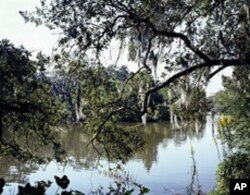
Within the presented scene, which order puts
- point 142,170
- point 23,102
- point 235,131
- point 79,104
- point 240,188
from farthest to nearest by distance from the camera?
point 142,170 < point 235,131 < point 79,104 < point 23,102 < point 240,188

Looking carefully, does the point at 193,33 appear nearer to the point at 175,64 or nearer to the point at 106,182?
the point at 175,64

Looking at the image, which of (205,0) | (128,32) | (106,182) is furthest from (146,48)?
(106,182)

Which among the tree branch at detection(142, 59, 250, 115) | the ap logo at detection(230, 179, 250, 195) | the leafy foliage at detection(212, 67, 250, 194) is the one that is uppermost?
the tree branch at detection(142, 59, 250, 115)

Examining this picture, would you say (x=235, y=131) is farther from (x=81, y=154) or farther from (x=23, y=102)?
(x=81, y=154)

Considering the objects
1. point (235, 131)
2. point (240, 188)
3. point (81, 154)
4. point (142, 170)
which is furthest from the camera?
point (81, 154)

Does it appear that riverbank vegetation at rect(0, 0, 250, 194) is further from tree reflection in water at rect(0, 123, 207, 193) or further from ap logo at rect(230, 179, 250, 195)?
ap logo at rect(230, 179, 250, 195)

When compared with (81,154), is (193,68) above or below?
above

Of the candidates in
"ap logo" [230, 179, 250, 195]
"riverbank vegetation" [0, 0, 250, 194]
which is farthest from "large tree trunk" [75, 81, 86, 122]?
"ap logo" [230, 179, 250, 195]

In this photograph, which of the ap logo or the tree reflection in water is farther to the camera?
the tree reflection in water

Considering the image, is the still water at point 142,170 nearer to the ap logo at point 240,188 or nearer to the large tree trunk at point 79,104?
the large tree trunk at point 79,104

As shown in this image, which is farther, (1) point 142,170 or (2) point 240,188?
(1) point 142,170

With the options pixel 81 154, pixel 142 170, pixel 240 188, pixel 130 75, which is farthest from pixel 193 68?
pixel 81 154

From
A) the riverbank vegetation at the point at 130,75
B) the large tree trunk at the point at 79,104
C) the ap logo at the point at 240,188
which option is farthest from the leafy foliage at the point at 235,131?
the ap logo at the point at 240,188

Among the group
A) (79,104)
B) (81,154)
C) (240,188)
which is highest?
(79,104)
